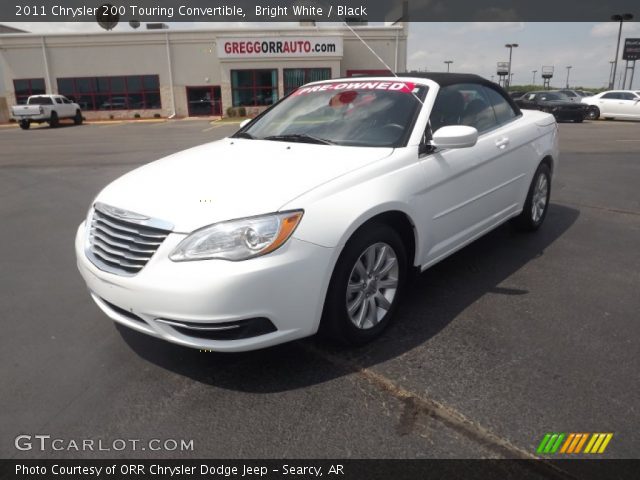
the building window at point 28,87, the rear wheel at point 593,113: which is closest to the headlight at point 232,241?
the rear wheel at point 593,113

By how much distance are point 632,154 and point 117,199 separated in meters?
12.3

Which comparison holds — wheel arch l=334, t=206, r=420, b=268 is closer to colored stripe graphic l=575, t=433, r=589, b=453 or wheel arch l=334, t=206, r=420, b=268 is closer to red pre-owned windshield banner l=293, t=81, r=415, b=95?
red pre-owned windshield banner l=293, t=81, r=415, b=95

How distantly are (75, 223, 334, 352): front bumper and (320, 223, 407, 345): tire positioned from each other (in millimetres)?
130

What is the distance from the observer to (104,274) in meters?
2.79

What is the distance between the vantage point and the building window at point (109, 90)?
1336 inches

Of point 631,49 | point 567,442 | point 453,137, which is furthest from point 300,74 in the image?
point 567,442

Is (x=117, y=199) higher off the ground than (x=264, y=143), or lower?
lower

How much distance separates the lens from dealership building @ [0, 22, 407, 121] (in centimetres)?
3234

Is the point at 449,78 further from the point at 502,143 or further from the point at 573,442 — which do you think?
the point at 573,442

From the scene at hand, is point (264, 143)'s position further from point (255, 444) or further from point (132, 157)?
point (132, 157)

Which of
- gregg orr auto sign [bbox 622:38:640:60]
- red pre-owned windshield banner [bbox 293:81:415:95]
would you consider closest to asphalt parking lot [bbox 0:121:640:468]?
red pre-owned windshield banner [bbox 293:81:415:95]

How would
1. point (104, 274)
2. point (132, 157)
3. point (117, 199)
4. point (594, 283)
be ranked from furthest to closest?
point (132, 157), point (594, 283), point (117, 199), point (104, 274)

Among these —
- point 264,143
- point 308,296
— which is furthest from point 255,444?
point 264,143

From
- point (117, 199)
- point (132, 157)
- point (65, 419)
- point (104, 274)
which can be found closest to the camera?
point (65, 419)
